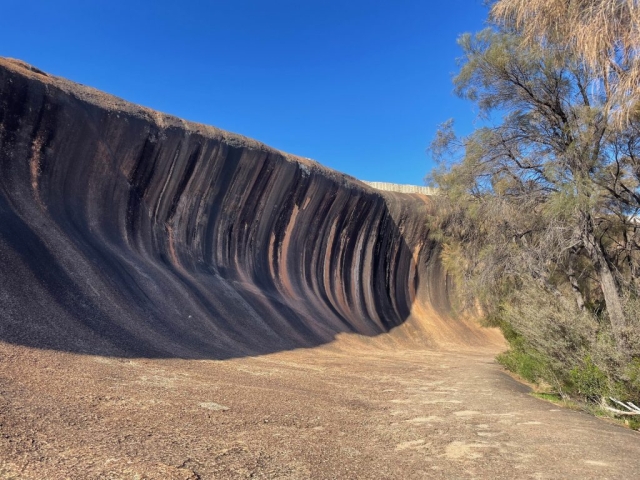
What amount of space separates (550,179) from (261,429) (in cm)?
906

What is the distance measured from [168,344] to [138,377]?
12.6 ft

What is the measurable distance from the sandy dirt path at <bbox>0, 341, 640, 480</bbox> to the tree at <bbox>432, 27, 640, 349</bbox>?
3.56m

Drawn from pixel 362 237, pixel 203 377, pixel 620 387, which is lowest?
pixel 203 377

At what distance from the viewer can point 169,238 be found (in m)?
19.0

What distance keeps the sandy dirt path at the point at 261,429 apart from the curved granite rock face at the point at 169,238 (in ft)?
8.05

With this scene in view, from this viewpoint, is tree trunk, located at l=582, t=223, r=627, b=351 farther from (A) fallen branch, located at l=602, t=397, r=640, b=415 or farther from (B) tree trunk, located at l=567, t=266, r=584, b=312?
(B) tree trunk, located at l=567, t=266, r=584, b=312

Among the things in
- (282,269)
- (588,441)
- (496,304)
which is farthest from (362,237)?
(588,441)

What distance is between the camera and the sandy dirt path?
4559mm

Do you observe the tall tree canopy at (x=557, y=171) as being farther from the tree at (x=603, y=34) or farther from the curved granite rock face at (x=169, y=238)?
the curved granite rock face at (x=169, y=238)

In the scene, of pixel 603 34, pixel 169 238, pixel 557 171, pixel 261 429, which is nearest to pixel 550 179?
pixel 557 171

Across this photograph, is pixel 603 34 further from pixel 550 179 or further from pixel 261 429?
pixel 261 429

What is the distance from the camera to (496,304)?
1652 centimetres

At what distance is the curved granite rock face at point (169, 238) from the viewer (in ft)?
39.1

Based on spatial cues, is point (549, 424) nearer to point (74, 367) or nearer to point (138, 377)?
point (138, 377)
